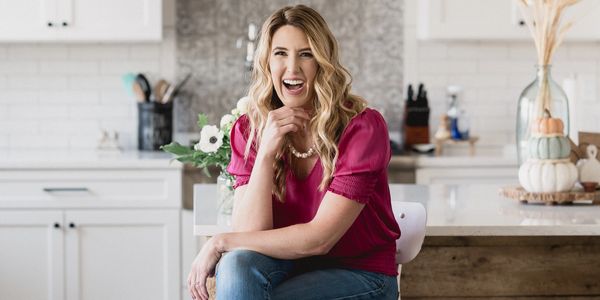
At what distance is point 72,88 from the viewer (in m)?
5.39

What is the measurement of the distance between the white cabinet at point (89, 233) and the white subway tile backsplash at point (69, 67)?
0.88 metres

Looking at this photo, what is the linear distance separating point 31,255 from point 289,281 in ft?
9.11

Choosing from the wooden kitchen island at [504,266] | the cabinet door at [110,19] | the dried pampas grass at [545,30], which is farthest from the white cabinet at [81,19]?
the wooden kitchen island at [504,266]

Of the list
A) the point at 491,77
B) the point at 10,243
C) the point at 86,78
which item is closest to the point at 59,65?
the point at 86,78

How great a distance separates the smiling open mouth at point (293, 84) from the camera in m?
2.43

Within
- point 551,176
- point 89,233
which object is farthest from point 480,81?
point 551,176

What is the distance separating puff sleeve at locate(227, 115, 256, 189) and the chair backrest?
42cm

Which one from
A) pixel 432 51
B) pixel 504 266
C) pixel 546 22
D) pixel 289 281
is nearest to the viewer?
pixel 289 281

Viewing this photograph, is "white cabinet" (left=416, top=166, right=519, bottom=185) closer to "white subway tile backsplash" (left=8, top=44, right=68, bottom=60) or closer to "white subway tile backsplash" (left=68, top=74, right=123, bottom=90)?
"white subway tile backsplash" (left=68, top=74, right=123, bottom=90)

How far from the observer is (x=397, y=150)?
5098 mm

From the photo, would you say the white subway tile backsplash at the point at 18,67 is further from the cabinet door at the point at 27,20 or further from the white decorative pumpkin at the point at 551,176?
the white decorative pumpkin at the point at 551,176

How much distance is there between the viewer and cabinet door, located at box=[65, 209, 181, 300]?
473 cm

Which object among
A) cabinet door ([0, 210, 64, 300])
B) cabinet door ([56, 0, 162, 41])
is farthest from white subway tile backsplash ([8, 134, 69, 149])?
cabinet door ([0, 210, 64, 300])

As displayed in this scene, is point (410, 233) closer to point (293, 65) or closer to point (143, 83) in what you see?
point (293, 65)
